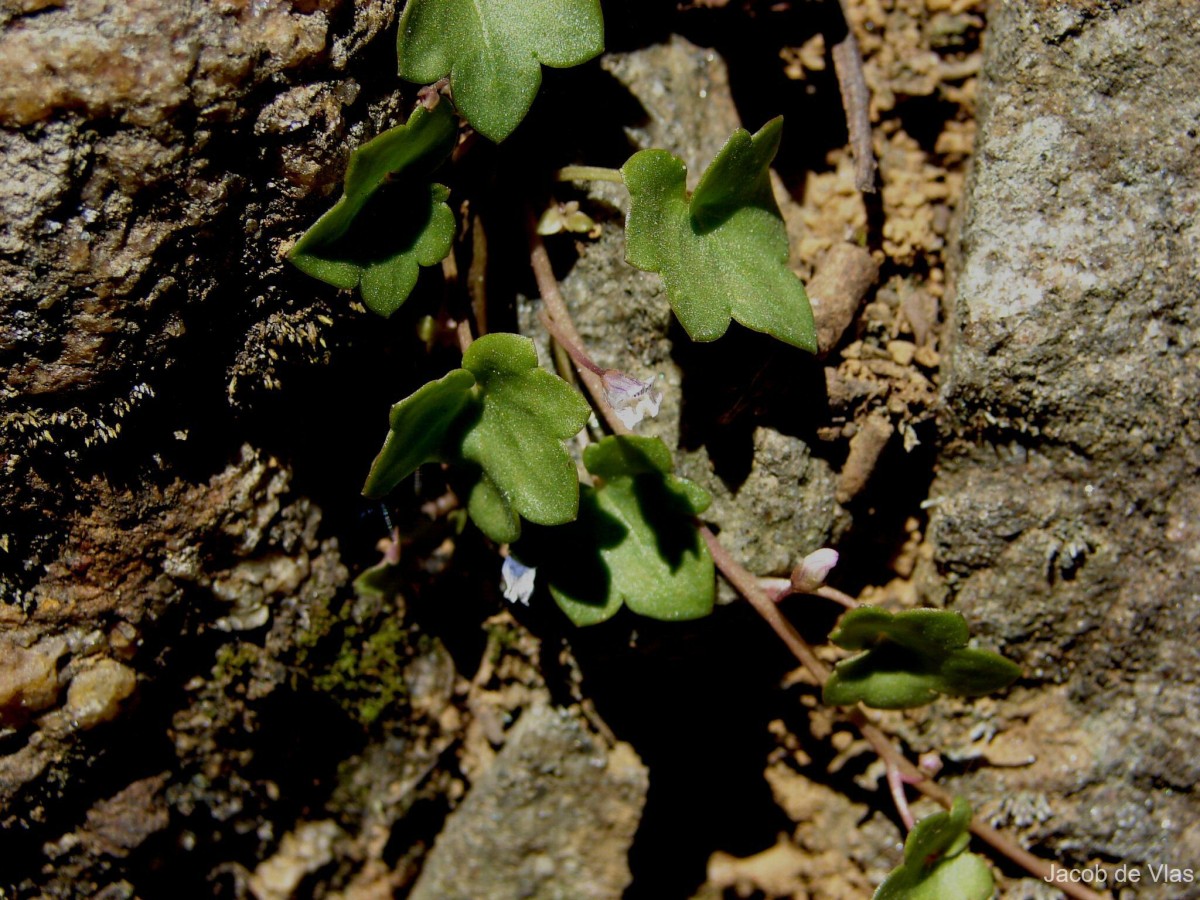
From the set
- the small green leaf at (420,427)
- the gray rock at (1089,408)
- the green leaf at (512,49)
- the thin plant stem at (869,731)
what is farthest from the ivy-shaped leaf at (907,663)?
the green leaf at (512,49)

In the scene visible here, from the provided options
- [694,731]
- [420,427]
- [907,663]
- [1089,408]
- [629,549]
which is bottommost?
[694,731]

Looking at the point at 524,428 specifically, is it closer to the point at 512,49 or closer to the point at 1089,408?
the point at 512,49

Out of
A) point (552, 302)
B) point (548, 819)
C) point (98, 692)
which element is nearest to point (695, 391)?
point (552, 302)

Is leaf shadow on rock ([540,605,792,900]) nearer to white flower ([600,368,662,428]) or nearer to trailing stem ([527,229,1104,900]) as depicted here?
trailing stem ([527,229,1104,900])

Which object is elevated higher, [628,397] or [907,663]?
[628,397]

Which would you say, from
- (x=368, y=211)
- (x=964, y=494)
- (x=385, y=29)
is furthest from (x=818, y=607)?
(x=385, y=29)
